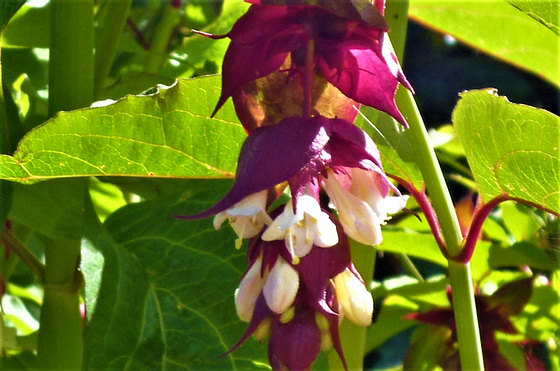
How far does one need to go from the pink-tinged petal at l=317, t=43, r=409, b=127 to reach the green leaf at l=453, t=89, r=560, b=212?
0.09 metres

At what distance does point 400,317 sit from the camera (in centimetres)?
62

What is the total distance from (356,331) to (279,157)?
0.19 m

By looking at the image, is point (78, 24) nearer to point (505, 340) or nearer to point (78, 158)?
point (78, 158)

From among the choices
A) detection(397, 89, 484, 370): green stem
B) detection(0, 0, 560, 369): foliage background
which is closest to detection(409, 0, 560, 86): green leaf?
detection(0, 0, 560, 369): foliage background

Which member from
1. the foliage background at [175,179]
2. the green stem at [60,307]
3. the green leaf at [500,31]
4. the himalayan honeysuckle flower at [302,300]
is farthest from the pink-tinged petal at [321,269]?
the green leaf at [500,31]

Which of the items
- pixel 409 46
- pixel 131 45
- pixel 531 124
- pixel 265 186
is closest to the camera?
pixel 265 186

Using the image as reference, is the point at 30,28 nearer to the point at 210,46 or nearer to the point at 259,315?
the point at 210,46

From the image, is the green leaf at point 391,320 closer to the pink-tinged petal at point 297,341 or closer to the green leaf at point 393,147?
the green leaf at point 393,147

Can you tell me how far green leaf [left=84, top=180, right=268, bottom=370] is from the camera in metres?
0.37

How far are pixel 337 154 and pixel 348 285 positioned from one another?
46 mm

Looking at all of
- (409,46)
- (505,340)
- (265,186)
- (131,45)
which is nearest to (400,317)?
(505,340)

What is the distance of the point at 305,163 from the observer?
235mm

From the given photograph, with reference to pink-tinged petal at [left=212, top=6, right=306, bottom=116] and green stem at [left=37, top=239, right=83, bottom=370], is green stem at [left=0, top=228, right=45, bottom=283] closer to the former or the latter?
green stem at [left=37, top=239, right=83, bottom=370]

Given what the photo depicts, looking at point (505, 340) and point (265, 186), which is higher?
point (265, 186)
